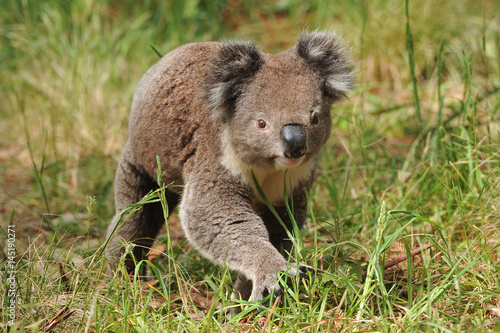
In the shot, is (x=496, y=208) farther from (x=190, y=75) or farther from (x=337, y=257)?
(x=190, y=75)

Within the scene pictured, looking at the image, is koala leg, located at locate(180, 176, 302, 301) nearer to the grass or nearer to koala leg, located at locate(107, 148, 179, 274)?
the grass

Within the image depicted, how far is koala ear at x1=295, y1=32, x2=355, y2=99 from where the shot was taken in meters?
2.99

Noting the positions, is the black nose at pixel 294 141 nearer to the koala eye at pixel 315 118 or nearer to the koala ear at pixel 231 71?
the koala eye at pixel 315 118

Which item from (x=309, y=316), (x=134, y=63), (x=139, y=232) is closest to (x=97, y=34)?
(x=134, y=63)

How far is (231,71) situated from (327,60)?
499mm

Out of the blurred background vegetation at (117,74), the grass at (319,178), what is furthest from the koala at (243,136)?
the blurred background vegetation at (117,74)

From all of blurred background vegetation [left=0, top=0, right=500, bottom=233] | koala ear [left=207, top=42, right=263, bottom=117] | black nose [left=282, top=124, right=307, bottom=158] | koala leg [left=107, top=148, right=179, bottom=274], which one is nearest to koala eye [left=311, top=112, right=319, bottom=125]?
black nose [left=282, top=124, right=307, bottom=158]

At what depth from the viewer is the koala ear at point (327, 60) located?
2.99 metres

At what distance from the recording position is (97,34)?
5.93m

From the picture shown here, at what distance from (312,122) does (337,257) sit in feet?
2.29

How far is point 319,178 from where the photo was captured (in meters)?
4.47

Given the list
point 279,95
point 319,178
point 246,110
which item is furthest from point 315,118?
point 319,178

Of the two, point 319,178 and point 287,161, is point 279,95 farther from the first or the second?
point 319,178

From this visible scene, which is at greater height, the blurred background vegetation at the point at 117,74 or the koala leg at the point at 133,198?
the blurred background vegetation at the point at 117,74
